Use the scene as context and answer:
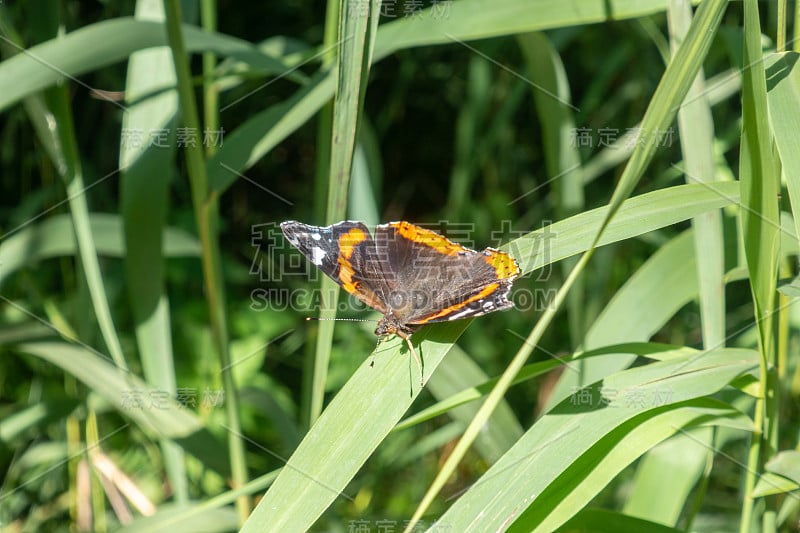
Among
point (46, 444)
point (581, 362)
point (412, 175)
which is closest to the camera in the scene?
point (581, 362)

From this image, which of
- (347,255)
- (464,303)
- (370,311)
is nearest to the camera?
(464,303)

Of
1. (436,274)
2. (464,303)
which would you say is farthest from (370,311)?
(464,303)

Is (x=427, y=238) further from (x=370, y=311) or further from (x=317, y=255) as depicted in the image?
(x=370, y=311)

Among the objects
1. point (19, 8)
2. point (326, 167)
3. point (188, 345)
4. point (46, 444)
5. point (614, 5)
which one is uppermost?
point (19, 8)

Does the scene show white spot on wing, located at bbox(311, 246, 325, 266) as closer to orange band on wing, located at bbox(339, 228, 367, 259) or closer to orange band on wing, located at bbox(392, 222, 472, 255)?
orange band on wing, located at bbox(339, 228, 367, 259)

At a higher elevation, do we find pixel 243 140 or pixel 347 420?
pixel 243 140

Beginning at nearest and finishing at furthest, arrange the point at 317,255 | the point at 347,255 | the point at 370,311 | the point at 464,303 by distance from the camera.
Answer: the point at 464,303 → the point at 317,255 → the point at 347,255 → the point at 370,311

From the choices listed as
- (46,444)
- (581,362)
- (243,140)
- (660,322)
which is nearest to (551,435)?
A: (581,362)

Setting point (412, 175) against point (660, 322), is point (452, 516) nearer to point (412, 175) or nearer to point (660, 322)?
Result: point (660, 322)
